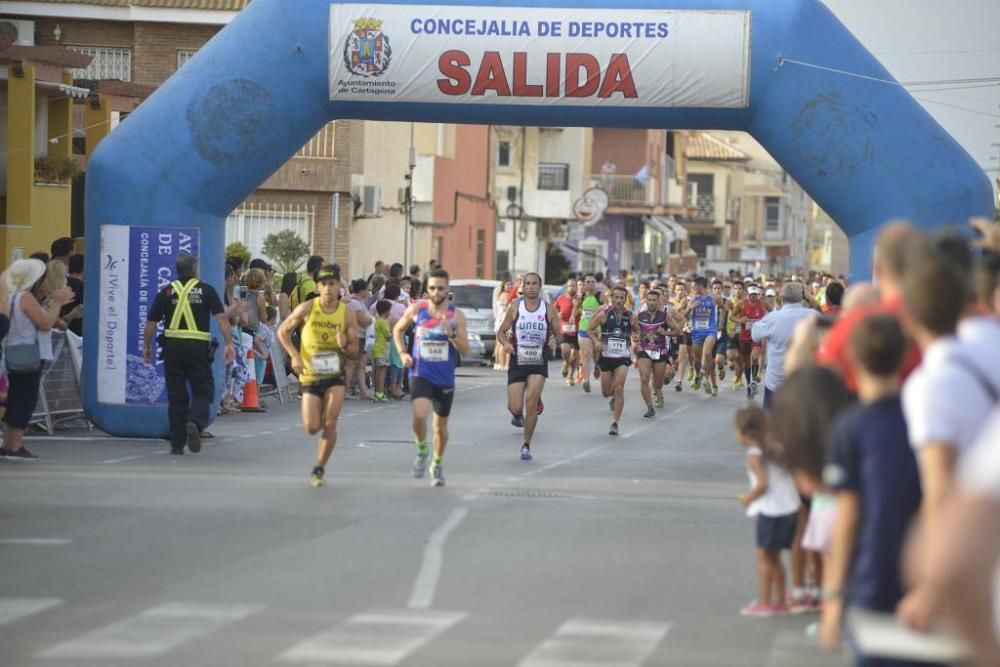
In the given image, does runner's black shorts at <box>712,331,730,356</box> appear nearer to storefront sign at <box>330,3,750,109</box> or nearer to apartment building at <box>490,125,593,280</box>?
storefront sign at <box>330,3,750,109</box>

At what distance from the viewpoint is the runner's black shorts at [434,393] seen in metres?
14.8

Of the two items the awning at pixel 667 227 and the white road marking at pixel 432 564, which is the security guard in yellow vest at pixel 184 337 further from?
the awning at pixel 667 227

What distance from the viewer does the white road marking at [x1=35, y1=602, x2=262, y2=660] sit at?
7797mm

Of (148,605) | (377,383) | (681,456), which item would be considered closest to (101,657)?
(148,605)

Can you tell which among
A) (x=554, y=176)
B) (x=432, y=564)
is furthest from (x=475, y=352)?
(x=554, y=176)

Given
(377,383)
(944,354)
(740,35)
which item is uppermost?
(740,35)

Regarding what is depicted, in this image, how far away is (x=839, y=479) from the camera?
18.8ft

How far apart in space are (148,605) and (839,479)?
4.37 m

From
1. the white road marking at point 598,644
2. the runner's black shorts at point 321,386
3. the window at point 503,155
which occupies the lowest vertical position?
the white road marking at point 598,644

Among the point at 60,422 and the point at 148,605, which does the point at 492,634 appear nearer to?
the point at 148,605

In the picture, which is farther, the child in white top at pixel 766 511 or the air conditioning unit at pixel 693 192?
the air conditioning unit at pixel 693 192

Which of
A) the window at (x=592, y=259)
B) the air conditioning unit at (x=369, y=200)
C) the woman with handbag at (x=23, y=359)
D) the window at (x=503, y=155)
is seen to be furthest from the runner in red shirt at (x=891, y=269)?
the window at (x=592, y=259)

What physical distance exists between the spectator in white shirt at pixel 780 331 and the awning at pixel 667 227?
221 feet

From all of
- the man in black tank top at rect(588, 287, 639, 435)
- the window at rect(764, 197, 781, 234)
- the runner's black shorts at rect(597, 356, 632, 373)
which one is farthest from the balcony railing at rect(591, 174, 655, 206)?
the runner's black shorts at rect(597, 356, 632, 373)
